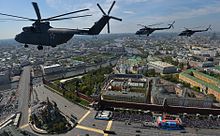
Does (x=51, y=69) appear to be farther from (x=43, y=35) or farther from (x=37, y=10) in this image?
(x=37, y=10)

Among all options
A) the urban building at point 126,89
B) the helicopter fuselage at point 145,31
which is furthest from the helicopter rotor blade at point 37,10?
the helicopter fuselage at point 145,31

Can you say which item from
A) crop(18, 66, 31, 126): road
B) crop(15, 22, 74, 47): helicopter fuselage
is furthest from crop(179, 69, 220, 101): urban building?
crop(18, 66, 31, 126): road

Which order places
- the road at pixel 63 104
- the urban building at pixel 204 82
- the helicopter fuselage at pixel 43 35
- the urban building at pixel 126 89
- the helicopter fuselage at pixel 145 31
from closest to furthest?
the helicopter fuselage at pixel 43 35, the road at pixel 63 104, the urban building at pixel 126 89, the helicopter fuselage at pixel 145 31, the urban building at pixel 204 82

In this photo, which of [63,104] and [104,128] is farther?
[63,104]

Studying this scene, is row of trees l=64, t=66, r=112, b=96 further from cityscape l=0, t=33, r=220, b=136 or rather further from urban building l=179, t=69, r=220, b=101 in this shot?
urban building l=179, t=69, r=220, b=101

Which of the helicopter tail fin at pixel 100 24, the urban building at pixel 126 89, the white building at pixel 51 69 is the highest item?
the helicopter tail fin at pixel 100 24

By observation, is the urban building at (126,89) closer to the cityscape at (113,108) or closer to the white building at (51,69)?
the cityscape at (113,108)

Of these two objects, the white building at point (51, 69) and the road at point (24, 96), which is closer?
the road at point (24, 96)

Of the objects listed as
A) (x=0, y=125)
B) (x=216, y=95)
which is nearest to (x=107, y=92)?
(x=0, y=125)

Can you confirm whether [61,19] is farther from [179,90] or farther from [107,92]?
[179,90]

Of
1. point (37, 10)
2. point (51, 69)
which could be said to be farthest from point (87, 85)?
point (37, 10)

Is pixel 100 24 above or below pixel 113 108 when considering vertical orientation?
above
